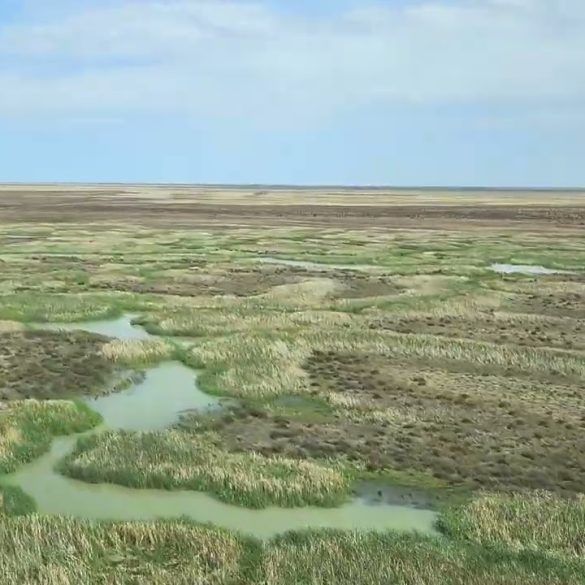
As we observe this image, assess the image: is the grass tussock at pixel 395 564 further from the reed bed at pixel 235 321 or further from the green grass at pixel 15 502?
the reed bed at pixel 235 321

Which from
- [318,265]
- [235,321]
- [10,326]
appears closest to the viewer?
[10,326]

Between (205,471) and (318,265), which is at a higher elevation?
(318,265)

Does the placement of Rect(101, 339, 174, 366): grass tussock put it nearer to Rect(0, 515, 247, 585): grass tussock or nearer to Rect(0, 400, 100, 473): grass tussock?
Rect(0, 400, 100, 473): grass tussock

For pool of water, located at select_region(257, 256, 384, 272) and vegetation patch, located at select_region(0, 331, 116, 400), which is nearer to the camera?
vegetation patch, located at select_region(0, 331, 116, 400)

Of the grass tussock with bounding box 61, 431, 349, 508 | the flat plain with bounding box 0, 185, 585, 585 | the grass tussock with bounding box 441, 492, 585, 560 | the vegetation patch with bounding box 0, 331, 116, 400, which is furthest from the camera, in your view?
the vegetation patch with bounding box 0, 331, 116, 400

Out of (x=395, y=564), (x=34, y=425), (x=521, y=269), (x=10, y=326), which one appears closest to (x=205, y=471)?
(x=395, y=564)

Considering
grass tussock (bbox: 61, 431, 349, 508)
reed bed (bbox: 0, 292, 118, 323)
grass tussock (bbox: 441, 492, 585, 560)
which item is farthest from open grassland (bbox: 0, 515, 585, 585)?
reed bed (bbox: 0, 292, 118, 323)

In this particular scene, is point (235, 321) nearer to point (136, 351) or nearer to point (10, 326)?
point (136, 351)
